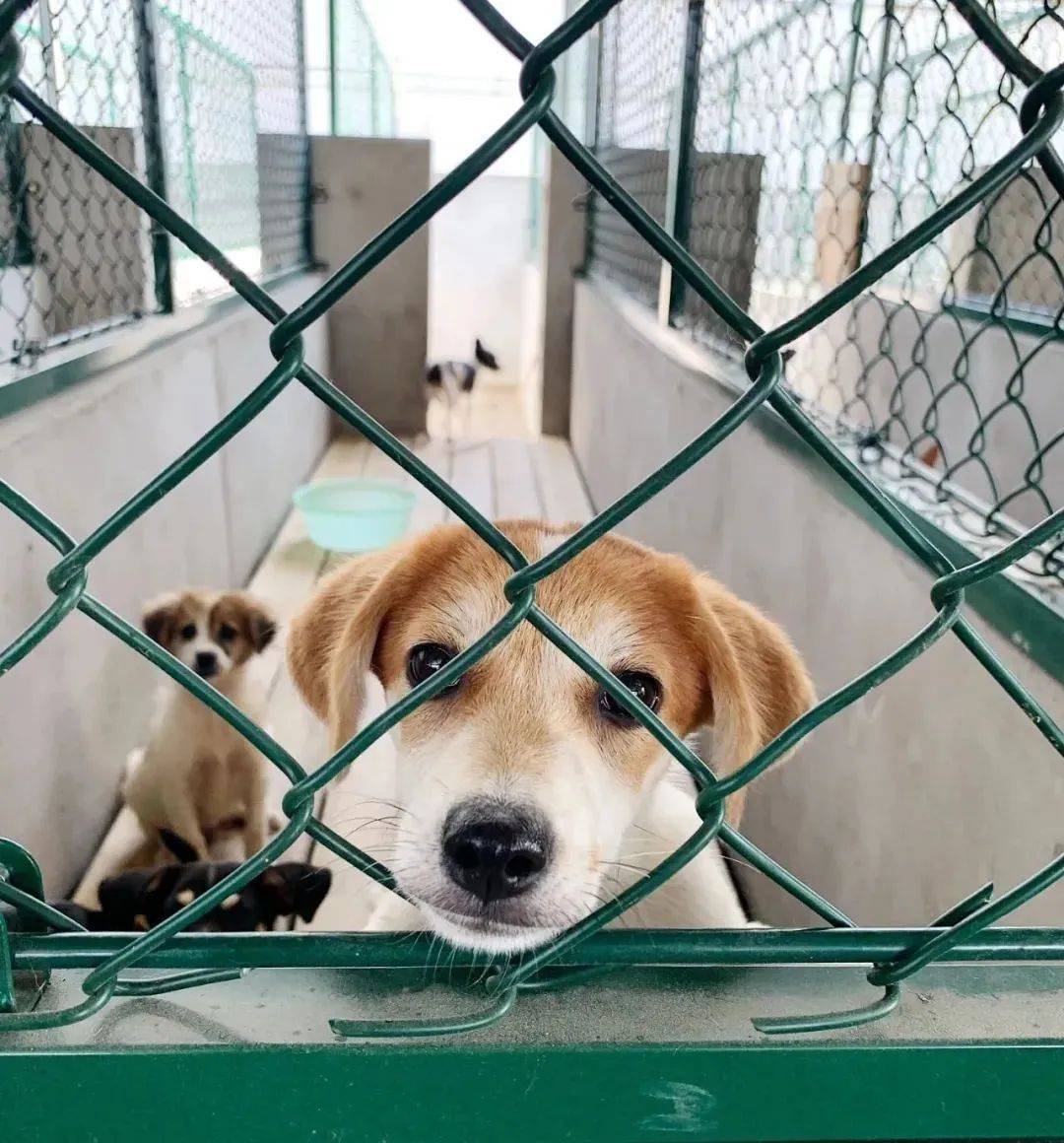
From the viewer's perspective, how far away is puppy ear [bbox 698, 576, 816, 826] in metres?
1.25

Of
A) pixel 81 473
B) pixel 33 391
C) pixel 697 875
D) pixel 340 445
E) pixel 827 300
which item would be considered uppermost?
pixel 827 300

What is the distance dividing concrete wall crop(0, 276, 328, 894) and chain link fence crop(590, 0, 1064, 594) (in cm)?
156

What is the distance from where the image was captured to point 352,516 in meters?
3.95

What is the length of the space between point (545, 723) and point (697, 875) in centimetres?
39

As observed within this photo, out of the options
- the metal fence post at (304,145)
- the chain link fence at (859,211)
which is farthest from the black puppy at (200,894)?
the metal fence post at (304,145)

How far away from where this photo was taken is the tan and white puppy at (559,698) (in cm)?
97

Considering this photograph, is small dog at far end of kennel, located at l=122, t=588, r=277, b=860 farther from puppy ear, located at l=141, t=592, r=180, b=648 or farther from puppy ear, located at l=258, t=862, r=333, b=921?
puppy ear, located at l=258, t=862, r=333, b=921

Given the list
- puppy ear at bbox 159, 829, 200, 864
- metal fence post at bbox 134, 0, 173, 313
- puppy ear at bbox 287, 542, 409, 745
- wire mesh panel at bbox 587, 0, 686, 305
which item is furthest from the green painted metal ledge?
wire mesh panel at bbox 587, 0, 686, 305

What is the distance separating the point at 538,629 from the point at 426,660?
0.72 metres

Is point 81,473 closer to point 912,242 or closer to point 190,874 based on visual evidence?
point 190,874

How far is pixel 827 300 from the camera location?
1.98 feet

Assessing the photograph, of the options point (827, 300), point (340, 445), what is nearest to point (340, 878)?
point (827, 300)

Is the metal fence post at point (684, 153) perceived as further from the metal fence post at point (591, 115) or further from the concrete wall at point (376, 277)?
the concrete wall at point (376, 277)

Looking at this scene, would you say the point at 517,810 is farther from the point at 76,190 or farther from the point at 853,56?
the point at 76,190
